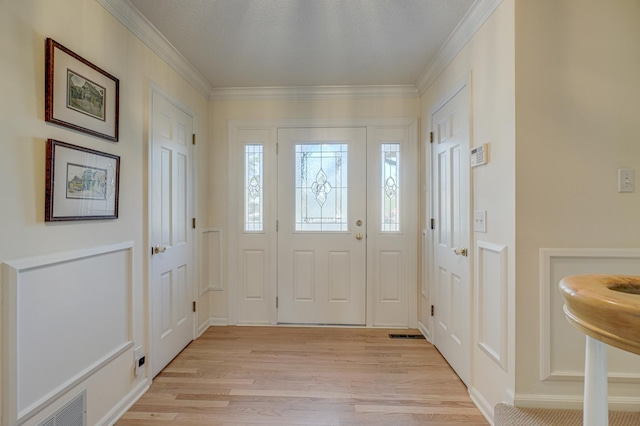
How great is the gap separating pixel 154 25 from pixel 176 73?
46 cm

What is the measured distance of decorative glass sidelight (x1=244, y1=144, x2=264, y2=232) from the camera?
3.16 meters

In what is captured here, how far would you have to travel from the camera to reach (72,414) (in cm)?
147

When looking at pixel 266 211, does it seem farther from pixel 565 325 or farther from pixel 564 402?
pixel 564 402

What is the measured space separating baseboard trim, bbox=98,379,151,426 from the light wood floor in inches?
1.3

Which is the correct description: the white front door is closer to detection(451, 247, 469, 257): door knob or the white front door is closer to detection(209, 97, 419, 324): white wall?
detection(209, 97, 419, 324): white wall

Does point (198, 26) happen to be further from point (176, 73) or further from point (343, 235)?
point (343, 235)

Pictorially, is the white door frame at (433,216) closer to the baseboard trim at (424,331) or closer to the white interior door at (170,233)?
the baseboard trim at (424,331)

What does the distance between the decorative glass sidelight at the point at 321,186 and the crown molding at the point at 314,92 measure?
1.69 feet

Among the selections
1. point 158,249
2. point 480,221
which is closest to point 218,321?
point 158,249

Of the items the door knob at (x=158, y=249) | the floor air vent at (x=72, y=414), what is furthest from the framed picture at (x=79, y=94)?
the floor air vent at (x=72, y=414)

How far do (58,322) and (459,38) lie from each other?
2.90 meters

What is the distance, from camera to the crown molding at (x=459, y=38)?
1.78m

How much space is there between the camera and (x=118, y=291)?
5.93 ft

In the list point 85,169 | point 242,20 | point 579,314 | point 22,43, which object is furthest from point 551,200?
point 22,43
